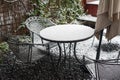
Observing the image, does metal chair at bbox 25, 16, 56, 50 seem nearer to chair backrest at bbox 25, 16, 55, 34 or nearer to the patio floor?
chair backrest at bbox 25, 16, 55, 34

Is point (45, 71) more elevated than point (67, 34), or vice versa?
point (67, 34)

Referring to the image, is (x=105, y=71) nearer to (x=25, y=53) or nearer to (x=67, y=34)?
(x=67, y=34)

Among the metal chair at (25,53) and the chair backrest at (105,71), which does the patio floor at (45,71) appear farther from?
the chair backrest at (105,71)

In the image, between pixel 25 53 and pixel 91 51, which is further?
pixel 91 51

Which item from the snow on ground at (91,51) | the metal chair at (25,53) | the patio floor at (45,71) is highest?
the metal chair at (25,53)

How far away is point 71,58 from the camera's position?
12.5ft

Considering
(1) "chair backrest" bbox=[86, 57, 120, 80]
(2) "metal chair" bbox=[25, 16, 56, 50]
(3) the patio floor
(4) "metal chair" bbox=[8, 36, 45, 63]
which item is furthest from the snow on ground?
(1) "chair backrest" bbox=[86, 57, 120, 80]

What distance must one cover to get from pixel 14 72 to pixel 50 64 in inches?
24.8

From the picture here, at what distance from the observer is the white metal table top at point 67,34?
8.93 feet

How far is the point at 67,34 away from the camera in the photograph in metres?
2.89

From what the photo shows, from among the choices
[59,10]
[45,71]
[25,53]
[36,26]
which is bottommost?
[45,71]

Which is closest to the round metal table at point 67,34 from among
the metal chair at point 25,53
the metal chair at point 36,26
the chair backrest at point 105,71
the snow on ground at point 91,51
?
the metal chair at point 25,53

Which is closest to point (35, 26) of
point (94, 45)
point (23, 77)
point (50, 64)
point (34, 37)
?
point (34, 37)

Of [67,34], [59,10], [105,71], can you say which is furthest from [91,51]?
[105,71]
